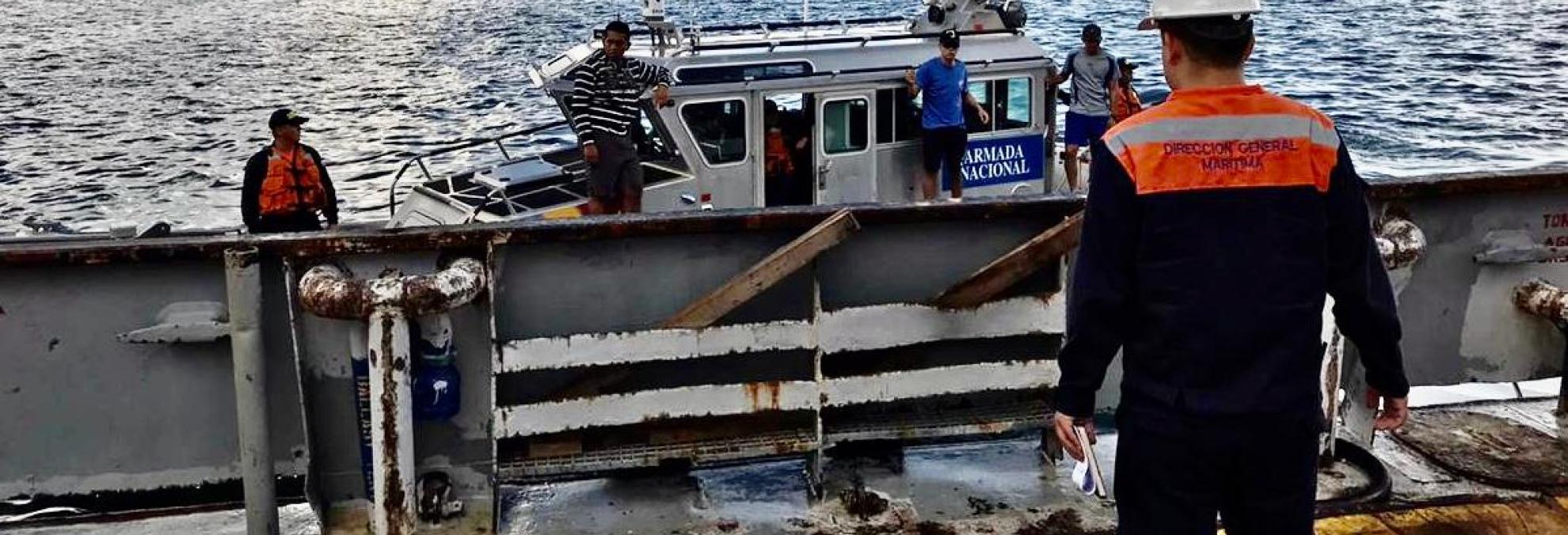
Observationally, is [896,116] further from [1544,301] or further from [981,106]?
[1544,301]

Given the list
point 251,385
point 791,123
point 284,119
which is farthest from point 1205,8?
point 791,123

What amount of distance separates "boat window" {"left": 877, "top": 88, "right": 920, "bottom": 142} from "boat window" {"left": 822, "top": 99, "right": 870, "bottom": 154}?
186 millimetres

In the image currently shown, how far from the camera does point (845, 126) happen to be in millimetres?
11633

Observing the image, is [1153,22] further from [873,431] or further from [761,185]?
[761,185]

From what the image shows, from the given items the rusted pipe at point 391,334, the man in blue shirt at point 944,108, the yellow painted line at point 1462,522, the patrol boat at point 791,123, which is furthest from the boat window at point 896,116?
the rusted pipe at point 391,334

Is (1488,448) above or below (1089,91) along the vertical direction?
below

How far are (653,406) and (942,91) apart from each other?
6782 millimetres

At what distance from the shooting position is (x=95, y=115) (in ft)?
133

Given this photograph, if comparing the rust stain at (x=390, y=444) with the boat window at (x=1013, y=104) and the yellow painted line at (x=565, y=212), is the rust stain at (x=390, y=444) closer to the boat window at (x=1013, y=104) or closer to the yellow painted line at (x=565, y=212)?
the yellow painted line at (x=565, y=212)

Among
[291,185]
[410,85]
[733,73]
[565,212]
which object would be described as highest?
[733,73]

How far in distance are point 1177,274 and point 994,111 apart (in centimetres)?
943

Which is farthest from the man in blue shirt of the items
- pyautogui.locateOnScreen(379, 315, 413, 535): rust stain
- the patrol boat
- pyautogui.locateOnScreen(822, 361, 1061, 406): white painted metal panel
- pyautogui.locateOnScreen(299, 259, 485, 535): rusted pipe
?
pyautogui.locateOnScreen(379, 315, 413, 535): rust stain

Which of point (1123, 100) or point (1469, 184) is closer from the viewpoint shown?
point (1469, 184)

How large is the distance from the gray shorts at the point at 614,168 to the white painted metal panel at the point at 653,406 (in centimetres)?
558
